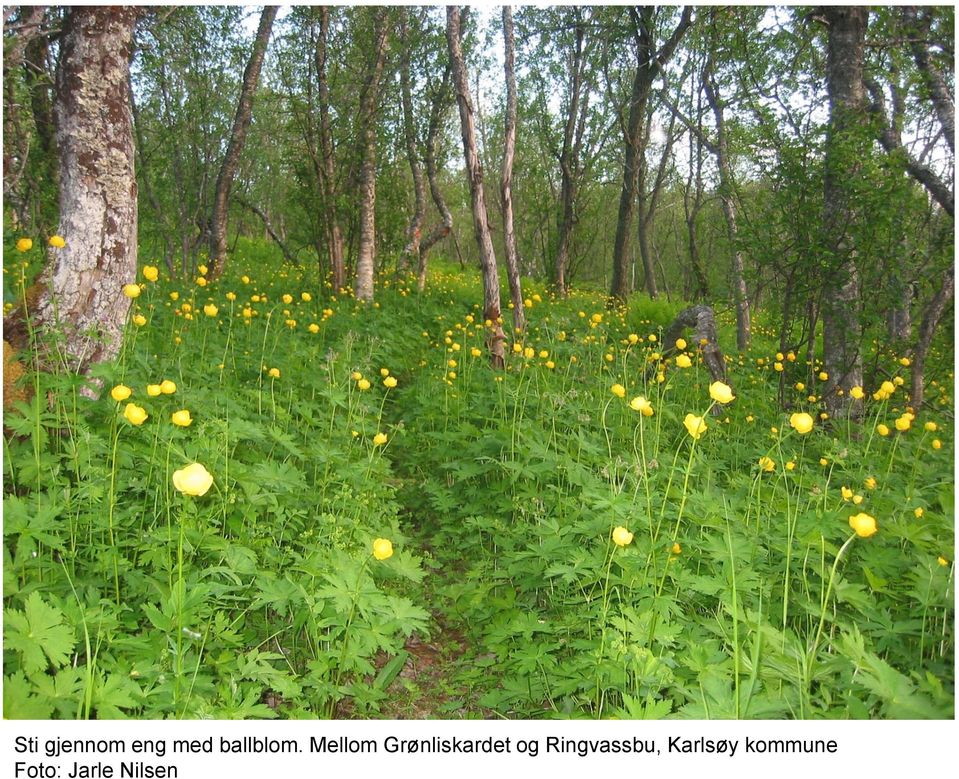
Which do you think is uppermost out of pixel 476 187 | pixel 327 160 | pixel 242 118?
pixel 242 118

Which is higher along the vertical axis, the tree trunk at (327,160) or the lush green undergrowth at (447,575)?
the tree trunk at (327,160)

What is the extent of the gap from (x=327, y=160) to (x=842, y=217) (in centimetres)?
649

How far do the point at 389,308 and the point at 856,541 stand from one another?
637cm

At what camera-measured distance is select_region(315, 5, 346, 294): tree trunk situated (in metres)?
7.73

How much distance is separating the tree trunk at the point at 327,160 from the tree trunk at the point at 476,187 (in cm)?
290

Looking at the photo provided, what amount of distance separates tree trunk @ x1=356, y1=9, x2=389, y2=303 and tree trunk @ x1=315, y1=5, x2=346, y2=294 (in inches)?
19.4

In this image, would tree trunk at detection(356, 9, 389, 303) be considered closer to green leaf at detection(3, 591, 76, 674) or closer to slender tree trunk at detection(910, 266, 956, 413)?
slender tree trunk at detection(910, 266, 956, 413)

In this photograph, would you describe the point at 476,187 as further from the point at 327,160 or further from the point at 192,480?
the point at 192,480

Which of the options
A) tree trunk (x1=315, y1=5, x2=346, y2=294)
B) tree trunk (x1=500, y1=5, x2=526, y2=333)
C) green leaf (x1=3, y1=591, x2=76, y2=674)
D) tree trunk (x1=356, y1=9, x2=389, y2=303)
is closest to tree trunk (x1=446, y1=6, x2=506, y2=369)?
tree trunk (x1=500, y1=5, x2=526, y2=333)

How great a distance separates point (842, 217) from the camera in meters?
4.26

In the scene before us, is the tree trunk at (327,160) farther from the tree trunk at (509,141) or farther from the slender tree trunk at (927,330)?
the slender tree trunk at (927,330)

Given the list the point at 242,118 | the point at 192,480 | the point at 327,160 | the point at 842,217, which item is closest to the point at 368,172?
the point at 327,160

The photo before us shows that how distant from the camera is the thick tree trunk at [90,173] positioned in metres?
2.76

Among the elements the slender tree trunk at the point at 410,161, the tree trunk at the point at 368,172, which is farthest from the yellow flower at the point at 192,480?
the slender tree trunk at the point at 410,161
